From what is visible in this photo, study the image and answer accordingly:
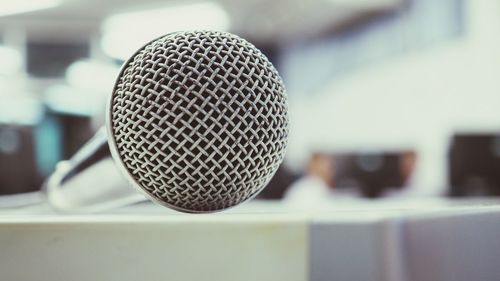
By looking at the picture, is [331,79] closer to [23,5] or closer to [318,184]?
[318,184]

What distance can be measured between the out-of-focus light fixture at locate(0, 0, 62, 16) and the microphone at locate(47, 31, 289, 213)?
4518 mm

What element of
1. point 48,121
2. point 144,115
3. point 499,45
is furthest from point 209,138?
point 48,121

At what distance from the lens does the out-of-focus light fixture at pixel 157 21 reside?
15.7ft

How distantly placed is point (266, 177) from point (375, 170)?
3.06m

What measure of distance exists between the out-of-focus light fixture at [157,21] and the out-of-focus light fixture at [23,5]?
0.62m

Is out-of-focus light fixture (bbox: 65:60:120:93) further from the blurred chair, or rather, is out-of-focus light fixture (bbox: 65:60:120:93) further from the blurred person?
the blurred chair

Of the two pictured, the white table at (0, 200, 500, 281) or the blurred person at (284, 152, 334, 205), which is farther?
the blurred person at (284, 152, 334, 205)

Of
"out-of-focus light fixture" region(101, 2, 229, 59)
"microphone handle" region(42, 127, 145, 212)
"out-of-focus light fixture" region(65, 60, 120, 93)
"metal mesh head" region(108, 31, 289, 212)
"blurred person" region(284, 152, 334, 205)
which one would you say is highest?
"out-of-focus light fixture" region(101, 2, 229, 59)

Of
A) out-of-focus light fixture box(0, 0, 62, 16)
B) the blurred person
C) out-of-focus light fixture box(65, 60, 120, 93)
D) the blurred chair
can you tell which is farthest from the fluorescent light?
the blurred chair

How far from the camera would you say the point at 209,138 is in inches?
16.3

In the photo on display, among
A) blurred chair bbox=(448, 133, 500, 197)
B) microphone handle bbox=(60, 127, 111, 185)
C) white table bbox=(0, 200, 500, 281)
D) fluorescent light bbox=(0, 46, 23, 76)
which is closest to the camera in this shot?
white table bbox=(0, 200, 500, 281)

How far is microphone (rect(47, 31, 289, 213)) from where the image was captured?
1.35 feet

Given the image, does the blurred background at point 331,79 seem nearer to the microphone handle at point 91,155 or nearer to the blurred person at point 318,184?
the blurred person at point 318,184

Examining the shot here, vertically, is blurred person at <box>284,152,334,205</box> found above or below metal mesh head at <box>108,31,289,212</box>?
below
